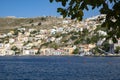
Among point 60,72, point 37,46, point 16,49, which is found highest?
point 37,46

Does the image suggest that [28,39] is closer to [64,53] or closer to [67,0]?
[64,53]

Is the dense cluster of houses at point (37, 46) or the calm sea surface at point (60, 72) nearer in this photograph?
the calm sea surface at point (60, 72)

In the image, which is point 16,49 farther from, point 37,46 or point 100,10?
point 100,10

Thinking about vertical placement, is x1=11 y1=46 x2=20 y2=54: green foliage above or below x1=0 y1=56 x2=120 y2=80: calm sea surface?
above

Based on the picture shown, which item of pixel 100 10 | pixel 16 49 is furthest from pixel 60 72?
pixel 16 49

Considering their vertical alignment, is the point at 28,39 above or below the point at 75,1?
above

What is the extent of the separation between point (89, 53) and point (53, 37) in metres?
30.7

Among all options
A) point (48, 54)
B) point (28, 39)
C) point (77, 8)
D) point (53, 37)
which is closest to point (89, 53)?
point (48, 54)

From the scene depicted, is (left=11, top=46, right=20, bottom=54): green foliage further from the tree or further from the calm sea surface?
the tree

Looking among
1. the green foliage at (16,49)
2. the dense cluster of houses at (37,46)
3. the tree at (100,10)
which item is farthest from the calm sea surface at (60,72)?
the green foliage at (16,49)

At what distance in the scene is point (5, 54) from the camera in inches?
7087

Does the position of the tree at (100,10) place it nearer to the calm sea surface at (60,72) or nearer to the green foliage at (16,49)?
the calm sea surface at (60,72)

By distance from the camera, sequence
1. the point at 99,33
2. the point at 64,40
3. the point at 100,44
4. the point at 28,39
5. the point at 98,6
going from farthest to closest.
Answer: the point at 28,39 → the point at 64,40 → the point at 99,33 → the point at 100,44 → the point at 98,6

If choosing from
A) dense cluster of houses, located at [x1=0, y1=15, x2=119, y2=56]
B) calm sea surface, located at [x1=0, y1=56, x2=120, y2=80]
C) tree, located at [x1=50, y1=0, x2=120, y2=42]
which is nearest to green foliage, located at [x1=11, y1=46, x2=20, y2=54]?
dense cluster of houses, located at [x1=0, y1=15, x2=119, y2=56]
